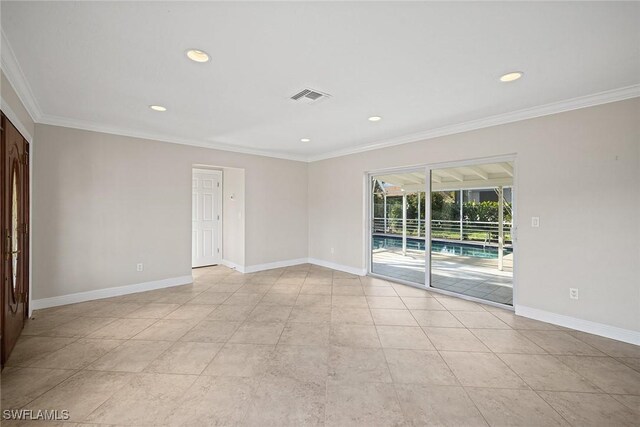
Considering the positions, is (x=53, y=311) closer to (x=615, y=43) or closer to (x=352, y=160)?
(x=352, y=160)

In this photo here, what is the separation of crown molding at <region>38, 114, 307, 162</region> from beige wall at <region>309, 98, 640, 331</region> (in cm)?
374

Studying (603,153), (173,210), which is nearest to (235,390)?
(173,210)

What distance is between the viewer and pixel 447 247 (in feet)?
19.0

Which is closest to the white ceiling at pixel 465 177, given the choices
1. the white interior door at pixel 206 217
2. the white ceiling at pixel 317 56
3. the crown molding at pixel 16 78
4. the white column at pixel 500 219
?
the white column at pixel 500 219

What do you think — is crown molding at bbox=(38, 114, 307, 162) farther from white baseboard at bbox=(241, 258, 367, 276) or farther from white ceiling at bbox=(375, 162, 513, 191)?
white ceiling at bbox=(375, 162, 513, 191)

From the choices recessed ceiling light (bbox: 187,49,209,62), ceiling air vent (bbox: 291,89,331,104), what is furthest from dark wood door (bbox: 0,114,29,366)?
ceiling air vent (bbox: 291,89,331,104)

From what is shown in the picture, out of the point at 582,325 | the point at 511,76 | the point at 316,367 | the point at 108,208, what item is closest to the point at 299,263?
the point at 108,208

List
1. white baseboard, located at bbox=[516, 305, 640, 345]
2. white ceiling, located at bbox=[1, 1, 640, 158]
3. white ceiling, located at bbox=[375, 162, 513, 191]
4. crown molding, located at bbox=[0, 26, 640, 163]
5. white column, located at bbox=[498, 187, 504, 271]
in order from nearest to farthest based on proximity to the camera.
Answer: white ceiling, located at bbox=[1, 1, 640, 158] → crown molding, located at bbox=[0, 26, 640, 163] → white baseboard, located at bbox=[516, 305, 640, 345] → white ceiling, located at bbox=[375, 162, 513, 191] → white column, located at bbox=[498, 187, 504, 271]

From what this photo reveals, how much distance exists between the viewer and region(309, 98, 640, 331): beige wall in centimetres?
276

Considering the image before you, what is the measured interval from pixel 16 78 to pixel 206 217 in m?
4.03

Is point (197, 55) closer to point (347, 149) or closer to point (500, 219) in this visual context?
point (347, 149)

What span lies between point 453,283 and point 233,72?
456 cm

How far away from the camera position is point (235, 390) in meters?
2.03

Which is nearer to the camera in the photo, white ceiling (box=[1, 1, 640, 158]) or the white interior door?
white ceiling (box=[1, 1, 640, 158])
